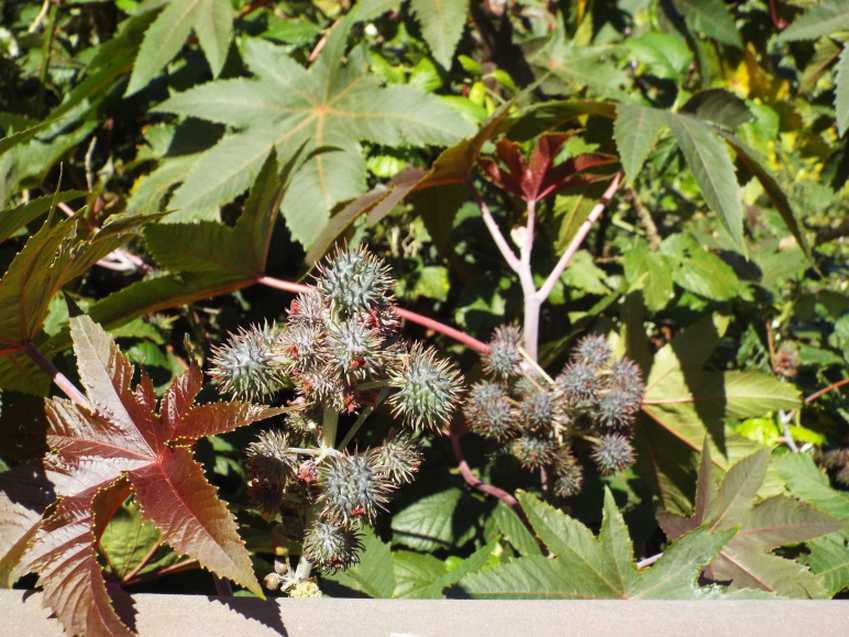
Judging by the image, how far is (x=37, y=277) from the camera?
32.8 inches

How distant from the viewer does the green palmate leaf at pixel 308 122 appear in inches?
54.7

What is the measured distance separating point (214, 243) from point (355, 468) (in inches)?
16.0

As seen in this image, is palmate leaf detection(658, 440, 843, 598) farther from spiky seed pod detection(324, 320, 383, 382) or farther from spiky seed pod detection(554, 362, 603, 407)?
spiky seed pod detection(324, 320, 383, 382)

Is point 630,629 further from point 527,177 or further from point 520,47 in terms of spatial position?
point 520,47

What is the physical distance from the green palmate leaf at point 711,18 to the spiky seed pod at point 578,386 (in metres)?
1.06

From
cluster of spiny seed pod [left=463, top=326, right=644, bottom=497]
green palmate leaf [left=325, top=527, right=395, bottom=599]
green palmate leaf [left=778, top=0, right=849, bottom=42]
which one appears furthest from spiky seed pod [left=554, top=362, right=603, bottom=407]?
green palmate leaf [left=778, top=0, right=849, bottom=42]

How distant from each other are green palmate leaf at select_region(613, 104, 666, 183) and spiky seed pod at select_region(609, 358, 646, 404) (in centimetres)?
27

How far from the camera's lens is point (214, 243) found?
1094 millimetres

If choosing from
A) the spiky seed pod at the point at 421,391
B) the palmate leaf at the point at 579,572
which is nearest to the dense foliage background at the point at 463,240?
the palmate leaf at the point at 579,572

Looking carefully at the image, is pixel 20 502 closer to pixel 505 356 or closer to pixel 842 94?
pixel 505 356

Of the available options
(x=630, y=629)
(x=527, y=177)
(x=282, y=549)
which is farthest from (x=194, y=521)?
(x=527, y=177)

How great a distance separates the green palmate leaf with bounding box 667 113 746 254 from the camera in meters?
1.16

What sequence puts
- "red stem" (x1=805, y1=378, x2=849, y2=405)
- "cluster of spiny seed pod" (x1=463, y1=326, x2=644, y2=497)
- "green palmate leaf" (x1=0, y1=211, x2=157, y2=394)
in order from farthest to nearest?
"red stem" (x1=805, y1=378, x2=849, y2=405)
"cluster of spiny seed pod" (x1=463, y1=326, x2=644, y2=497)
"green palmate leaf" (x1=0, y1=211, x2=157, y2=394)

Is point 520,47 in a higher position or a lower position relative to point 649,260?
higher
